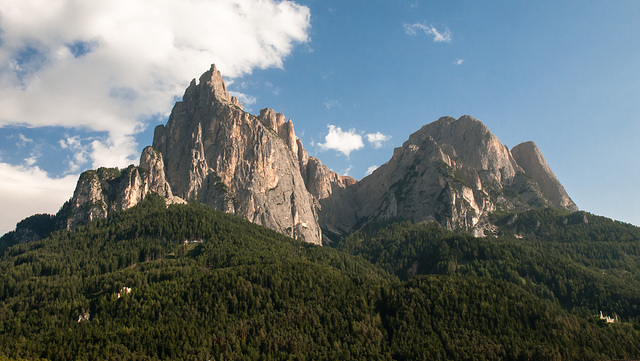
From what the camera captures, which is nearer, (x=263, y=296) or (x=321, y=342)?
(x=321, y=342)

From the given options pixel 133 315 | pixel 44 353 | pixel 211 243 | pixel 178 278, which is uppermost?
pixel 211 243

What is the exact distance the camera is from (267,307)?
136 metres

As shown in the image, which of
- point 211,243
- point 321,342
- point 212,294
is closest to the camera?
point 321,342

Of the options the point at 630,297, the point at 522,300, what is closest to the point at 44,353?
the point at 522,300

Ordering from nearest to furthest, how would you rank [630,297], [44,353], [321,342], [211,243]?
[44,353] → [321,342] → [630,297] → [211,243]

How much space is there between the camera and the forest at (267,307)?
116938 mm

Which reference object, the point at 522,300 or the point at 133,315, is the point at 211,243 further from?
the point at 522,300

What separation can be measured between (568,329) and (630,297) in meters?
46.7

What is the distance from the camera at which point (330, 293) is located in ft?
476

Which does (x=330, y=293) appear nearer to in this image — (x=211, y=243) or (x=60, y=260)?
(x=211, y=243)

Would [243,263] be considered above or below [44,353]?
above

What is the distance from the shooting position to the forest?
4604 inches

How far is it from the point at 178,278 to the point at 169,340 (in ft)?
113

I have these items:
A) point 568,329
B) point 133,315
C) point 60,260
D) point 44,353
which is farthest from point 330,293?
point 60,260
